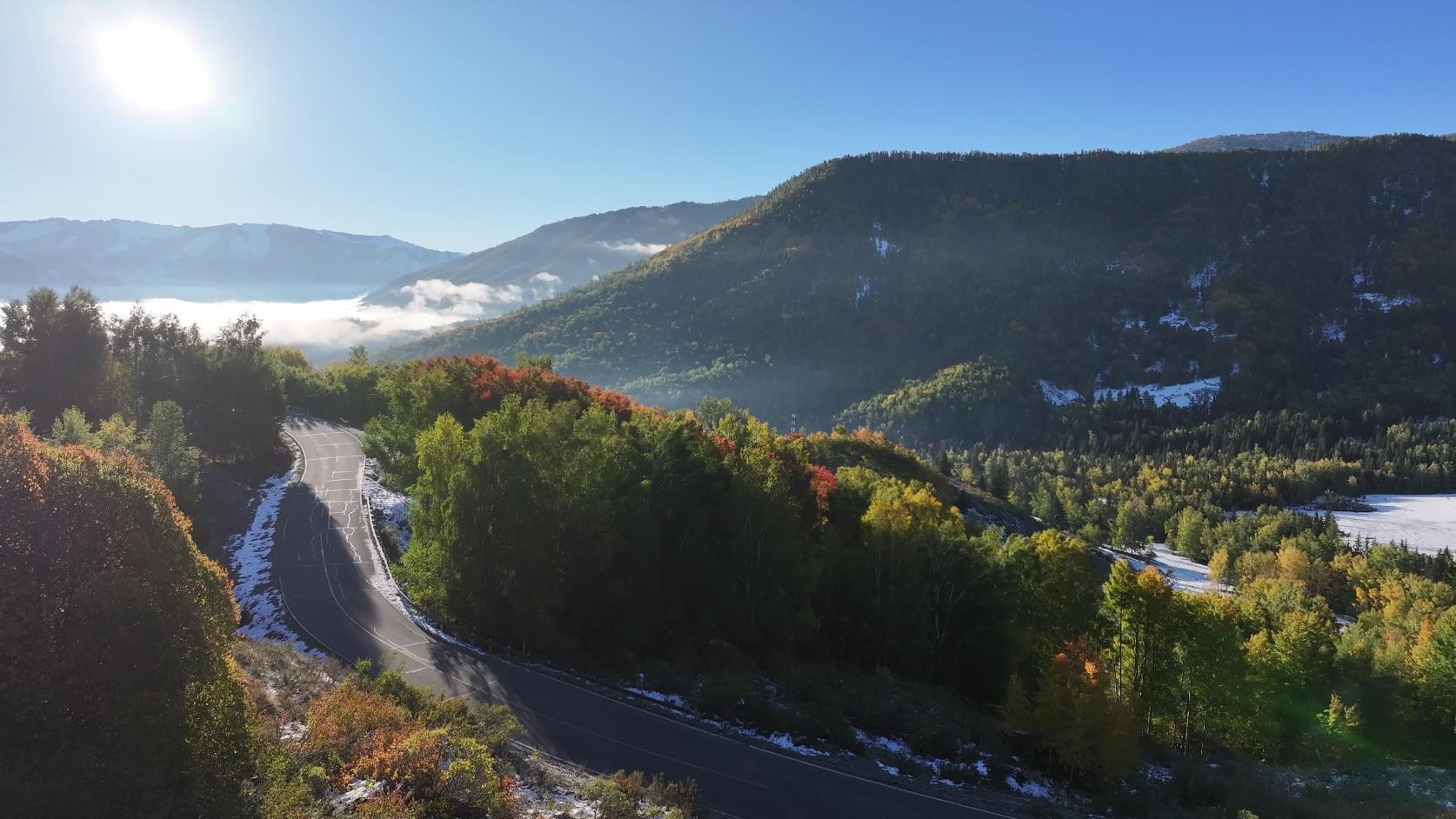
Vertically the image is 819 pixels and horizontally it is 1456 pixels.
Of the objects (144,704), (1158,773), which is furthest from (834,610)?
(144,704)

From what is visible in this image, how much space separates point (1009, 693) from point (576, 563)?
22.0 meters

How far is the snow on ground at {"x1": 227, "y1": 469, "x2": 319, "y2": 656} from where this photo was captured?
32.8 m

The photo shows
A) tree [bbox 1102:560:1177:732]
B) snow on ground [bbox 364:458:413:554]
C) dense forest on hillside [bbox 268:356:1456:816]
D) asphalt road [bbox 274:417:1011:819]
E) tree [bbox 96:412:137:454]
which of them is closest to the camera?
asphalt road [bbox 274:417:1011:819]

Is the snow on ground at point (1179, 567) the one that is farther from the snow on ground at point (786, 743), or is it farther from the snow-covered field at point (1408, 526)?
the snow on ground at point (786, 743)

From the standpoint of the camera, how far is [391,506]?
52188 mm

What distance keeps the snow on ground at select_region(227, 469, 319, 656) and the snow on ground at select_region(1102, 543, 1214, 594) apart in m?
131

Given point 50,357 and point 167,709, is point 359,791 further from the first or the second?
point 50,357

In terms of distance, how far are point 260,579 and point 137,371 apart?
118 ft

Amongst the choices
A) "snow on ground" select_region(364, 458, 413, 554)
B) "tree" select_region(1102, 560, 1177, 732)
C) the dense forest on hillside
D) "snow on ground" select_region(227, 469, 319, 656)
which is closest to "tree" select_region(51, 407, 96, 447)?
"snow on ground" select_region(227, 469, 319, 656)

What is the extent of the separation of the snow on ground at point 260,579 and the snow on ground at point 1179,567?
131498 millimetres

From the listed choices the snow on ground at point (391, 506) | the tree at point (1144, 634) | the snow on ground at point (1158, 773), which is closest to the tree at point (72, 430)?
the snow on ground at point (391, 506)

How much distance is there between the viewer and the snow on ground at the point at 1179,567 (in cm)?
13388

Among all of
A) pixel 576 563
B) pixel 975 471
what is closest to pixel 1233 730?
pixel 576 563

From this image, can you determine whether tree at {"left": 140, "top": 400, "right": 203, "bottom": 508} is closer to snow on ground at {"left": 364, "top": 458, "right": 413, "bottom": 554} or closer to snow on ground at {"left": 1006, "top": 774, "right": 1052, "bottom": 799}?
snow on ground at {"left": 364, "top": 458, "right": 413, "bottom": 554}
